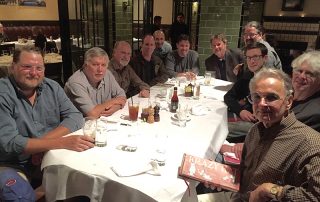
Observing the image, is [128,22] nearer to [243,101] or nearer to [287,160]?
[243,101]

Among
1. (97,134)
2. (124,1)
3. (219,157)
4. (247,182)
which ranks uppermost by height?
(124,1)

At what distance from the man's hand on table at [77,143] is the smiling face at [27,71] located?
571 mm

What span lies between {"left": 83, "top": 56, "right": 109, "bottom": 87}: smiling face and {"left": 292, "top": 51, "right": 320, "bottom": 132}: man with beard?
1560 mm

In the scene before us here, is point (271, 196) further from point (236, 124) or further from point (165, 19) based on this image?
point (165, 19)

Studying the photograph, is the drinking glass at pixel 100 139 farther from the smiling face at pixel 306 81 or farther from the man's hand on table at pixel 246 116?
the man's hand on table at pixel 246 116

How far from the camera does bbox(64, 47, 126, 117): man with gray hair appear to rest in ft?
7.70

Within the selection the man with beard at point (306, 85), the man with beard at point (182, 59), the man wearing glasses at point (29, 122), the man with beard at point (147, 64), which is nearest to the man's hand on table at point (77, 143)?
the man wearing glasses at point (29, 122)

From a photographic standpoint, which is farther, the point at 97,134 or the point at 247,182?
the point at 97,134

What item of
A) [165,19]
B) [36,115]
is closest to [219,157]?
[36,115]

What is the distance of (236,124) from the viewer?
2.78 meters

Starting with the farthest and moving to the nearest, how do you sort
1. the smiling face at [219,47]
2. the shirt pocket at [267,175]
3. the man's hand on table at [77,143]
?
the smiling face at [219,47] < the man's hand on table at [77,143] < the shirt pocket at [267,175]

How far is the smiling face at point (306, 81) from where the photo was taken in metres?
1.95

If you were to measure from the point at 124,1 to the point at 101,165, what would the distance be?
418cm

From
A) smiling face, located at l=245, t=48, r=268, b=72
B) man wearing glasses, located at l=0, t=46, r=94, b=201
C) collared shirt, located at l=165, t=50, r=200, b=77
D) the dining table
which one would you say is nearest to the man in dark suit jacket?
collared shirt, located at l=165, t=50, r=200, b=77
